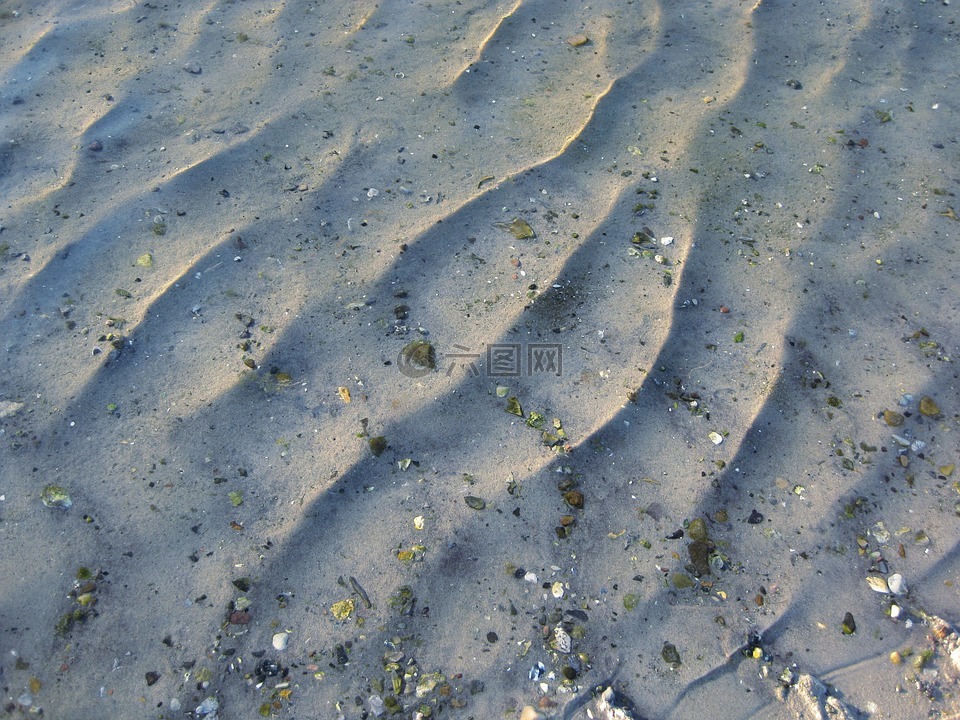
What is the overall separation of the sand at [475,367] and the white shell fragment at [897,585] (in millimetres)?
21

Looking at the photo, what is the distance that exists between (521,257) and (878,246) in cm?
103

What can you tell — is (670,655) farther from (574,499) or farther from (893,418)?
(893,418)

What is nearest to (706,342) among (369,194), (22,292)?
(369,194)

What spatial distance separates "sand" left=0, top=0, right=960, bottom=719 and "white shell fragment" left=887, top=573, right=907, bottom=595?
2cm

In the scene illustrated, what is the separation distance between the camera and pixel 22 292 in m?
1.84

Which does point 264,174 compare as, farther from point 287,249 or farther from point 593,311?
point 593,311

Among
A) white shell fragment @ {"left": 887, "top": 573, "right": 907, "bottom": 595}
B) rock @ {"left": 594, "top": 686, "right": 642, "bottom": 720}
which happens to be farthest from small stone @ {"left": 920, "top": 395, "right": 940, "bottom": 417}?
rock @ {"left": 594, "top": 686, "right": 642, "bottom": 720}

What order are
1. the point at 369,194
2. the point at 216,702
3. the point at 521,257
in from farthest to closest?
the point at 369,194, the point at 521,257, the point at 216,702

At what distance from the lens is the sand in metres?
1.43

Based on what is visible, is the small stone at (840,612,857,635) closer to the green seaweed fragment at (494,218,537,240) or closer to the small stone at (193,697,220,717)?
the green seaweed fragment at (494,218,537,240)

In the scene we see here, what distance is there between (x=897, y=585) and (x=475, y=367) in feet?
3.48

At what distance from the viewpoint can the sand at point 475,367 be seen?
56.2 inches

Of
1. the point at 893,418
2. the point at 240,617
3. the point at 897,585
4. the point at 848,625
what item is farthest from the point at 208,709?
the point at 893,418

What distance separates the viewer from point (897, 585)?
4.93 feet
